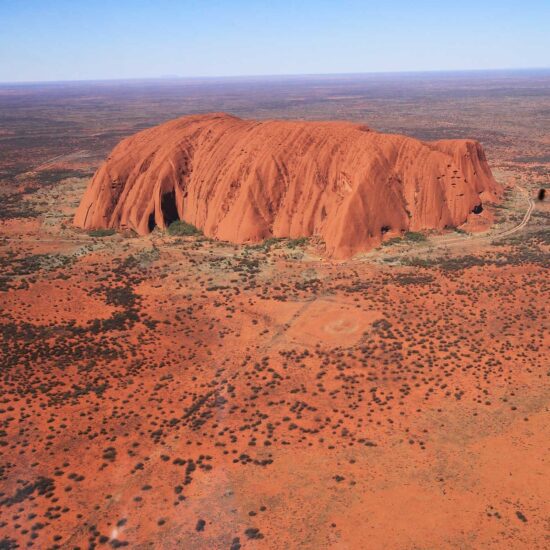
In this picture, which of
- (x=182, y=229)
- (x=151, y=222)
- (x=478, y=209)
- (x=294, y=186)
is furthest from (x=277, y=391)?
(x=478, y=209)

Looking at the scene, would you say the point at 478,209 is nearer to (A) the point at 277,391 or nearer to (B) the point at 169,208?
(B) the point at 169,208

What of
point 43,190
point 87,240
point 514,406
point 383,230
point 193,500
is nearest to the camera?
point 193,500

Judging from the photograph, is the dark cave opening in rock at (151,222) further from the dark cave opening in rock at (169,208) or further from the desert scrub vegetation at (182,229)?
the desert scrub vegetation at (182,229)

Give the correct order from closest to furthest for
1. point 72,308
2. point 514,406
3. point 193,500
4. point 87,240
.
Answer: point 193,500 → point 514,406 → point 72,308 → point 87,240

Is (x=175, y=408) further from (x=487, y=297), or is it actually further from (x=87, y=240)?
(x=87, y=240)

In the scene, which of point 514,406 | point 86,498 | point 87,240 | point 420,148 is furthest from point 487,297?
point 87,240

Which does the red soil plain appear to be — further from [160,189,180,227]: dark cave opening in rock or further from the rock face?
[160,189,180,227]: dark cave opening in rock

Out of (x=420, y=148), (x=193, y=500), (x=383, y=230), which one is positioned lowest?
(x=193, y=500)
